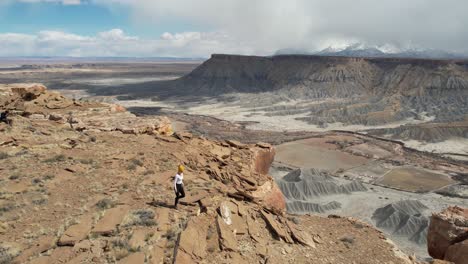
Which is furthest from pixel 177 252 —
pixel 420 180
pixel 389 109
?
pixel 389 109

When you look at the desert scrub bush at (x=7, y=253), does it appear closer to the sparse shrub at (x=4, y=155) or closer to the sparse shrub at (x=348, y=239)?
the sparse shrub at (x=4, y=155)

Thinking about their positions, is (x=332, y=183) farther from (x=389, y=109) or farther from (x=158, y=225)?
(x=389, y=109)

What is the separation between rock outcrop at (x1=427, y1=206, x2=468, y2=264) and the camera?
12719mm

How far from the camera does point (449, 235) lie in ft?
45.0

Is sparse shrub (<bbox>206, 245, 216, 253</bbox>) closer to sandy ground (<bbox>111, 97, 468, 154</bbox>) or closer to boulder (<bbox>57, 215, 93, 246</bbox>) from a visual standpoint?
boulder (<bbox>57, 215, 93, 246</bbox>)

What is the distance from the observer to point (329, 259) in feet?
34.9

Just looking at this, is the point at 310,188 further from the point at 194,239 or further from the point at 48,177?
the point at 194,239

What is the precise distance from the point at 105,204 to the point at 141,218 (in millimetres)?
1571

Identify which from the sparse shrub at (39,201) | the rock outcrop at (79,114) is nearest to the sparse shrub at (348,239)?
the sparse shrub at (39,201)

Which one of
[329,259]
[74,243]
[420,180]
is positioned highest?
[74,243]

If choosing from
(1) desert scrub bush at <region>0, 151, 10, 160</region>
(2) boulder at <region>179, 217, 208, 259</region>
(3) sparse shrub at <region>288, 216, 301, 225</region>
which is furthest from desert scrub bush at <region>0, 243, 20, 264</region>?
(3) sparse shrub at <region>288, 216, 301, 225</region>

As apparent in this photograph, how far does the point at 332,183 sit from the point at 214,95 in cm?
8379

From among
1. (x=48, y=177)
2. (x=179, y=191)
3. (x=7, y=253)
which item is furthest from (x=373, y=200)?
(x=7, y=253)

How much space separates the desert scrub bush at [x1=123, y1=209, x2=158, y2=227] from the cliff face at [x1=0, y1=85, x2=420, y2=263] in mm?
26
